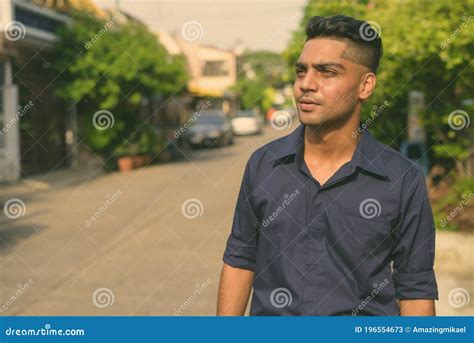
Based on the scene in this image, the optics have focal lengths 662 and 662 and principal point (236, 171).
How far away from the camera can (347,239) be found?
217 centimetres

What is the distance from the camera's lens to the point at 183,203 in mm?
13047

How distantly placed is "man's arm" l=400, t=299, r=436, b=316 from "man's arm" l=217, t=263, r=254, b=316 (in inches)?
21.8

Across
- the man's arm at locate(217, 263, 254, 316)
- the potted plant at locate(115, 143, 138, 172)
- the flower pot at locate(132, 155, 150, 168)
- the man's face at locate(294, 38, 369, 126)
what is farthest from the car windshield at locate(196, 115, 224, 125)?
the man's face at locate(294, 38, 369, 126)

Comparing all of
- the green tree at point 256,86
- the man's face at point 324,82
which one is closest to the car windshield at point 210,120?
the green tree at point 256,86

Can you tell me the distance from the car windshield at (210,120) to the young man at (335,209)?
26.0 m

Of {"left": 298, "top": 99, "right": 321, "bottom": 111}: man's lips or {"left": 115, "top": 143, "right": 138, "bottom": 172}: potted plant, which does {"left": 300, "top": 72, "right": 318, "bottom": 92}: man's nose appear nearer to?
{"left": 298, "top": 99, "right": 321, "bottom": 111}: man's lips

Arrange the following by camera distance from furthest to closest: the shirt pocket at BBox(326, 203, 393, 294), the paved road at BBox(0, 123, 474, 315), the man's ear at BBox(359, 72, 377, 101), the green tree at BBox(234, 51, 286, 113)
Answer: the green tree at BBox(234, 51, 286, 113)
the paved road at BBox(0, 123, 474, 315)
the man's ear at BBox(359, 72, 377, 101)
the shirt pocket at BBox(326, 203, 393, 294)

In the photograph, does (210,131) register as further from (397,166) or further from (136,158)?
(397,166)

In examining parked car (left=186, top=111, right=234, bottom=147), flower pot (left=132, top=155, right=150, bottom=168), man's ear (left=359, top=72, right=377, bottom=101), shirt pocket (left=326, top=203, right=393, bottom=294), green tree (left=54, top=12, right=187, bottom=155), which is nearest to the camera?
shirt pocket (left=326, top=203, right=393, bottom=294)

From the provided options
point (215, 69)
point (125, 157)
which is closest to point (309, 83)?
point (125, 157)

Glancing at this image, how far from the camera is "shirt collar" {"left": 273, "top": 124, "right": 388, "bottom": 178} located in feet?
7.32

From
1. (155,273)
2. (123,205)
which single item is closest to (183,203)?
(123,205)

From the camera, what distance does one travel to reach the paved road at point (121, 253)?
631 centimetres
